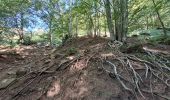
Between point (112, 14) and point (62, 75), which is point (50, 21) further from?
point (62, 75)

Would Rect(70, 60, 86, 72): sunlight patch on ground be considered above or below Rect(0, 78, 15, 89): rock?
above

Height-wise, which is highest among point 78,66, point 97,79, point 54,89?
point 78,66

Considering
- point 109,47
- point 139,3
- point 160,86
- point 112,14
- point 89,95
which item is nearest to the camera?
point 89,95

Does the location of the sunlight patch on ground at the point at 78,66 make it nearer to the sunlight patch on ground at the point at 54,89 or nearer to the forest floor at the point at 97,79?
the forest floor at the point at 97,79

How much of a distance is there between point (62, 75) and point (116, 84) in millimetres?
1253

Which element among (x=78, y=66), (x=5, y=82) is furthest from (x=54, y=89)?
(x=5, y=82)

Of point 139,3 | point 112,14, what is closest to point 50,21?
point 139,3

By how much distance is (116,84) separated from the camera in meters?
4.83

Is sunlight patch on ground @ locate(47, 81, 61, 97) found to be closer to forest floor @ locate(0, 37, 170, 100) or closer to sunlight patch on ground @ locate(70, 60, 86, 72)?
forest floor @ locate(0, 37, 170, 100)

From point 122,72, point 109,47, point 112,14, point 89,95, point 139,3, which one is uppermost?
point 139,3

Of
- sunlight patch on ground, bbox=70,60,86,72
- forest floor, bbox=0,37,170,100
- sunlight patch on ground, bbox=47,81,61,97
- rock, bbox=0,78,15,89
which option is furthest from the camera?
rock, bbox=0,78,15,89

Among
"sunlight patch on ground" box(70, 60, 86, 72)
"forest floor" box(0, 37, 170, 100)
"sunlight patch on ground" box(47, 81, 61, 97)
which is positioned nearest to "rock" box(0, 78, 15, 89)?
"forest floor" box(0, 37, 170, 100)

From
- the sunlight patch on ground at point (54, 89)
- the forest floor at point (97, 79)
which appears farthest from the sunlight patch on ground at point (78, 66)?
the sunlight patch on ground at point (54, 89)

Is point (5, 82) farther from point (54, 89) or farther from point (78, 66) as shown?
point (78, 66)
